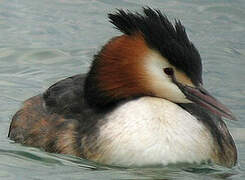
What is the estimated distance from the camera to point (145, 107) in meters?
9.61

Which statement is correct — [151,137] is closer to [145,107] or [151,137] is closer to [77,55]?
[145,107]

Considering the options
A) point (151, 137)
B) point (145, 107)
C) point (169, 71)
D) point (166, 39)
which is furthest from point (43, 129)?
point (166, 39)

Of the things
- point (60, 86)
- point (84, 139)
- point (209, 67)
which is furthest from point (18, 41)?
point (84, 139)

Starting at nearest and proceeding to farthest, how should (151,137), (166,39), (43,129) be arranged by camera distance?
1. (151,137)
2. (166,39)
3. (43,129)

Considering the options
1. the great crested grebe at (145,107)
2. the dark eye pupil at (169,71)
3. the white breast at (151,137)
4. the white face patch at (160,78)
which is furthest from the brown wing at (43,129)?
the dark eye pupil at (169,71)

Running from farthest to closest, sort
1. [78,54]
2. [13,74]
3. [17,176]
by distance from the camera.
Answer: [78,54] < [13,74] < [17,176]

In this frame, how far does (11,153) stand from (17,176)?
2.95 feet

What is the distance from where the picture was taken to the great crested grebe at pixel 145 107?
938cm

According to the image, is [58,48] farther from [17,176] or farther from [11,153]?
[17,176]

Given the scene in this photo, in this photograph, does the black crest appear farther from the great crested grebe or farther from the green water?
the green water

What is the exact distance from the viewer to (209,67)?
14.0m

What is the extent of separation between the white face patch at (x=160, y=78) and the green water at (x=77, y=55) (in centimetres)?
71

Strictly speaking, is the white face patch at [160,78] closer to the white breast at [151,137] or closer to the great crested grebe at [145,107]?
the great crested grebe at [145,107]

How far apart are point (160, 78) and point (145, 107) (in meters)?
0.30
